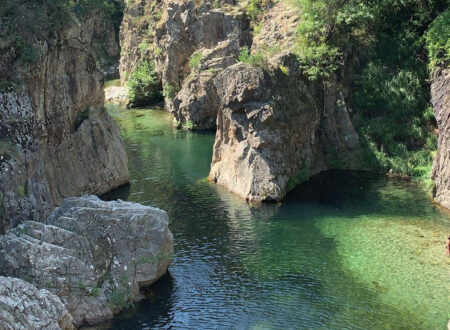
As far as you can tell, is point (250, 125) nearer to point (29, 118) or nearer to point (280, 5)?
point (29, 118)

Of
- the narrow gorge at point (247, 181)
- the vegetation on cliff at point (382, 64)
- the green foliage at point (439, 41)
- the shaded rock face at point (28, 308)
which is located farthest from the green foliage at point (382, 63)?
the shaded rock face at point (28, 308)

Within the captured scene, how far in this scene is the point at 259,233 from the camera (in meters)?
28.4

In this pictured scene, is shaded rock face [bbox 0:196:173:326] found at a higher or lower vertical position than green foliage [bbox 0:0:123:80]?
lower

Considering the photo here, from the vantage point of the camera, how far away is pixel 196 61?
54125mm

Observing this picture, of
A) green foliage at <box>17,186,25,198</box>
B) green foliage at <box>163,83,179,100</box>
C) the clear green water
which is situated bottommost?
the clear green water

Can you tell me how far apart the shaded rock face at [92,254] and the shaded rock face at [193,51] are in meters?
30.5

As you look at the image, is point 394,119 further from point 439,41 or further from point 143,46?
point 143,46

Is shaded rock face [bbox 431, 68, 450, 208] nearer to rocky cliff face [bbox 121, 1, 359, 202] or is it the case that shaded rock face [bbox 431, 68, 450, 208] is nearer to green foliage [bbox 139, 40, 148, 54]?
rocky cliff face [bbox 121, 1, 359, 202]

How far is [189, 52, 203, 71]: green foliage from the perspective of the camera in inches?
2121

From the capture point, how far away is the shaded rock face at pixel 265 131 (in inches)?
1337

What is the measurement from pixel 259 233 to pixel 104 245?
9.20 m

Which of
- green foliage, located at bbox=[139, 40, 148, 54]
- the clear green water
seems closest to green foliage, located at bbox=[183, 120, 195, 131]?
the clear green water

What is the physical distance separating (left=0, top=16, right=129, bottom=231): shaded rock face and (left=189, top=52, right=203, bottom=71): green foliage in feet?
59.5

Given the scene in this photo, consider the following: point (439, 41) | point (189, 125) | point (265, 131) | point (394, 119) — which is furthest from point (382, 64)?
point (189, 125)
